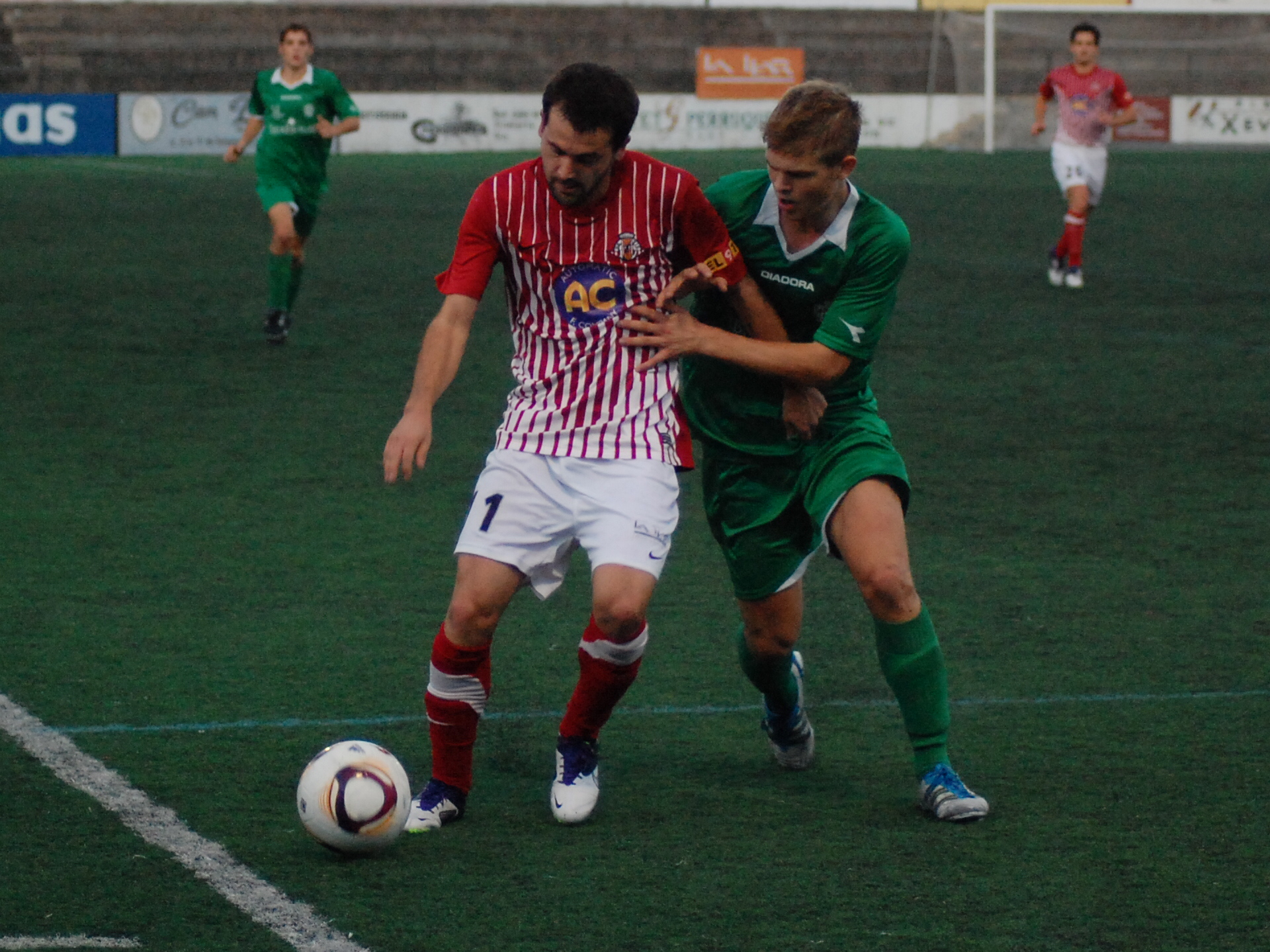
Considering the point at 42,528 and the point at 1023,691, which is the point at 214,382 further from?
the point at 1023,691

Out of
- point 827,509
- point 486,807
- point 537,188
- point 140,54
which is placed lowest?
point 486,807

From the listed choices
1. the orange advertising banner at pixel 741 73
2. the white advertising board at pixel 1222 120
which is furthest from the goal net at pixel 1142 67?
the orange advertising banner at pixel 741 73

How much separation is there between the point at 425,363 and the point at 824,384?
835 mm

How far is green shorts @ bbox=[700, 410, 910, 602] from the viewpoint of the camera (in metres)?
4.09

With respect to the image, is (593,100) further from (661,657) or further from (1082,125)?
(1082,125)

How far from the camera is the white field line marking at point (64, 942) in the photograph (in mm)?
3246

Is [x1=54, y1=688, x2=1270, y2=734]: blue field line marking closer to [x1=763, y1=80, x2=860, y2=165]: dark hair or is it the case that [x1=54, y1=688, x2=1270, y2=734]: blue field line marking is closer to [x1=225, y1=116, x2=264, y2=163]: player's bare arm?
[x1=763, y1=80, x2=860, y2=165]: dark hair

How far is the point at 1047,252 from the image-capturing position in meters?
15.2

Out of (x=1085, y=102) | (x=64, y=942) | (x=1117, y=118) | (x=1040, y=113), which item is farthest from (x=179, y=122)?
(x=64, y=942)

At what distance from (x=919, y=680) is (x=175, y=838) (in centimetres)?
150

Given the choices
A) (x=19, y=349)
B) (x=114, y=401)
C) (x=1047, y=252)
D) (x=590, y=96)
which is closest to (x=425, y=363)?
(x=590, y=96)

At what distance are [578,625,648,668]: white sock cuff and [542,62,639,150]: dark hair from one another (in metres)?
0.97

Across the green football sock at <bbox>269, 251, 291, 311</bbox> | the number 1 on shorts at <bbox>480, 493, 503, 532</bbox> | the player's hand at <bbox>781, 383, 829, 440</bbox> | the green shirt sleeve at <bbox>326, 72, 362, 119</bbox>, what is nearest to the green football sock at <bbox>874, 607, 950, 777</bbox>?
the player's hand at <bbox>781, 383, 829, 440</bbox>

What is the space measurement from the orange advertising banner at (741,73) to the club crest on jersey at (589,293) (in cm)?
2924
